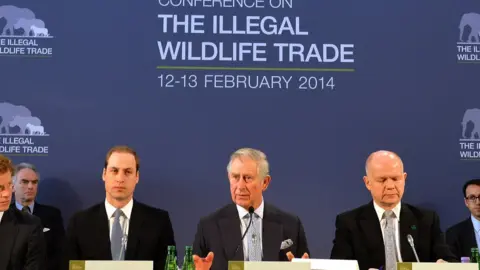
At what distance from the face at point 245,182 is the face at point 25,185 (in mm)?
1601

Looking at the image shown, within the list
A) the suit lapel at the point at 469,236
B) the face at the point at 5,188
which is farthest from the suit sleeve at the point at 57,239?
the suit lapel at the point at 469,236

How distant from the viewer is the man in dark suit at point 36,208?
5.23 m

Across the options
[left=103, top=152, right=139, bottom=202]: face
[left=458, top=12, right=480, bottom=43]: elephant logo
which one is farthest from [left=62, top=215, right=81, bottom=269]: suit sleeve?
[left=458, top=12, right=480, bottom=43]: elephant logo

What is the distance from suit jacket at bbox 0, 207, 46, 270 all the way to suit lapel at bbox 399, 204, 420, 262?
2254 mm

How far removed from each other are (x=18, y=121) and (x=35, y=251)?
1.62 m

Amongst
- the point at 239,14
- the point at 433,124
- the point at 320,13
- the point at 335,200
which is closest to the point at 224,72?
the point at 239,14

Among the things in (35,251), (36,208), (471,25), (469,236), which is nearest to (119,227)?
(35,251)

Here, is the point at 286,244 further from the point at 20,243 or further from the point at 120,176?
the point at 20,243

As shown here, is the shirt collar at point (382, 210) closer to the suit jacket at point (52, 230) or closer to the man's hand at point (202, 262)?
the man's hand at point (202, 262)

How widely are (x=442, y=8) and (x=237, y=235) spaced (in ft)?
8.21

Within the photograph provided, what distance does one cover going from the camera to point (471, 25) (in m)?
5.51

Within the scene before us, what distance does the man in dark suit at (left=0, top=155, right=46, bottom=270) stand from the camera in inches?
157

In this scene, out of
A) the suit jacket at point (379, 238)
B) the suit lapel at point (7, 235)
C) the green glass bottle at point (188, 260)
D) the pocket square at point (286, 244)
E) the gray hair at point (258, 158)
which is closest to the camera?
the green glass bottle at point (188, 260)

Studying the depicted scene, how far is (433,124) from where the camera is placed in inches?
213
